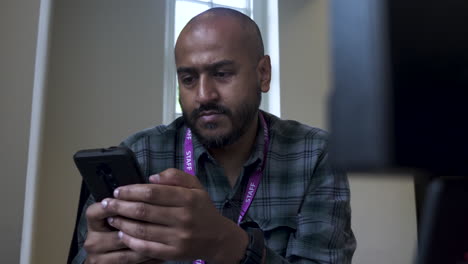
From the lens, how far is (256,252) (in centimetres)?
72

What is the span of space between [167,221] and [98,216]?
124 mm

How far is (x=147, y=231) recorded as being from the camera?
616 millimetres


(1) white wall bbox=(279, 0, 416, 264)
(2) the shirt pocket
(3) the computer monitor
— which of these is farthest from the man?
(1) white wall bbox=(279, 0, 416, 264)

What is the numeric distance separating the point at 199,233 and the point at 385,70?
489 millimetres

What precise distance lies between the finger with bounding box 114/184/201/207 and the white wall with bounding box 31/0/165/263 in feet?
3.98

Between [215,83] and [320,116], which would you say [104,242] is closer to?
[215,83]

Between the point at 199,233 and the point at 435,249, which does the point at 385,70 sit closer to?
the point at 435,249

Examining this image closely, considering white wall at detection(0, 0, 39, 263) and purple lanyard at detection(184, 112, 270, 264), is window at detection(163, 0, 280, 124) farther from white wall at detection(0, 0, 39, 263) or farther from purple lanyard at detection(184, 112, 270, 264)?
white wall at detection(0, 0, 39, 263)

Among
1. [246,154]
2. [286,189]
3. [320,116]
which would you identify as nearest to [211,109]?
[246,154]

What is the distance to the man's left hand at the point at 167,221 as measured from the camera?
61cm

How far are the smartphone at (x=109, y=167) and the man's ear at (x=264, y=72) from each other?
593 mm

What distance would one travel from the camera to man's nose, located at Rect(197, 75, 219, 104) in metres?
1.03

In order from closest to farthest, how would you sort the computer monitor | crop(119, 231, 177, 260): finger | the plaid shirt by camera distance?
the computer monitor, crop(119, 231, 177, 260): finger, the plaid shirt

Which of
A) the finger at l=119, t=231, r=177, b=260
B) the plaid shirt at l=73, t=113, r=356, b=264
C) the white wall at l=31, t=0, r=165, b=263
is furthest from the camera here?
the white wall at l=31, t=0, r=165, b=263
